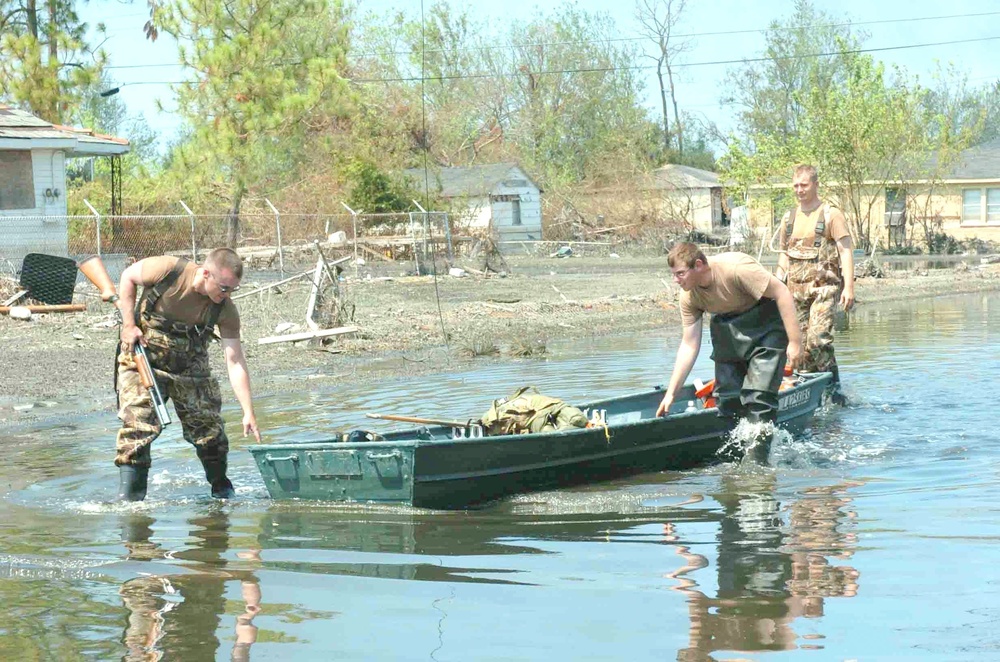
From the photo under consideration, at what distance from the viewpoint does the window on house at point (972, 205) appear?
48375 mm

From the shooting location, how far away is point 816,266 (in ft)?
38.4

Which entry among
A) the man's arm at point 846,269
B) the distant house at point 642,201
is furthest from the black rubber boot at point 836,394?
the distant house at point 642,201

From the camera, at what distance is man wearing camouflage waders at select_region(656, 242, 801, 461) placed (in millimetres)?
8695

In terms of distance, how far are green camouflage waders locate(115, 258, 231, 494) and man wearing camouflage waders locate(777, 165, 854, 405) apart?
5633 mm

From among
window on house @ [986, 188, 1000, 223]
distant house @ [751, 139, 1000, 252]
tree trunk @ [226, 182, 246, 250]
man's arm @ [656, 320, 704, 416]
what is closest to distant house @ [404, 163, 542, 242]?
distant house @ [751, 139, 1000, 252]

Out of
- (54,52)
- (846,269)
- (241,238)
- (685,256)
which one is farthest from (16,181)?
(685,256)

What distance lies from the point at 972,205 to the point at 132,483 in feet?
148

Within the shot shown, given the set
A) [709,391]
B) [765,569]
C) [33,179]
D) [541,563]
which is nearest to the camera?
[765,569]

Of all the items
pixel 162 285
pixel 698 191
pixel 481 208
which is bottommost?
pixel 162 285

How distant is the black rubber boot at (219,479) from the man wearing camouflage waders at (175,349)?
0.24 metres

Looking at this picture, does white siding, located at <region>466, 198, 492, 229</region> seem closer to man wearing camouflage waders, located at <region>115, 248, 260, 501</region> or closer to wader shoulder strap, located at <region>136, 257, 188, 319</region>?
man wearing camouflage waders, located at <region>115, 248, 260, 501</region>

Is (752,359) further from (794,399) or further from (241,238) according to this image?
(241,238)

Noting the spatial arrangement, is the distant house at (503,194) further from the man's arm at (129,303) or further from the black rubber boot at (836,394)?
the man's arm at (129,303)

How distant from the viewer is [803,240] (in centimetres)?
1180
